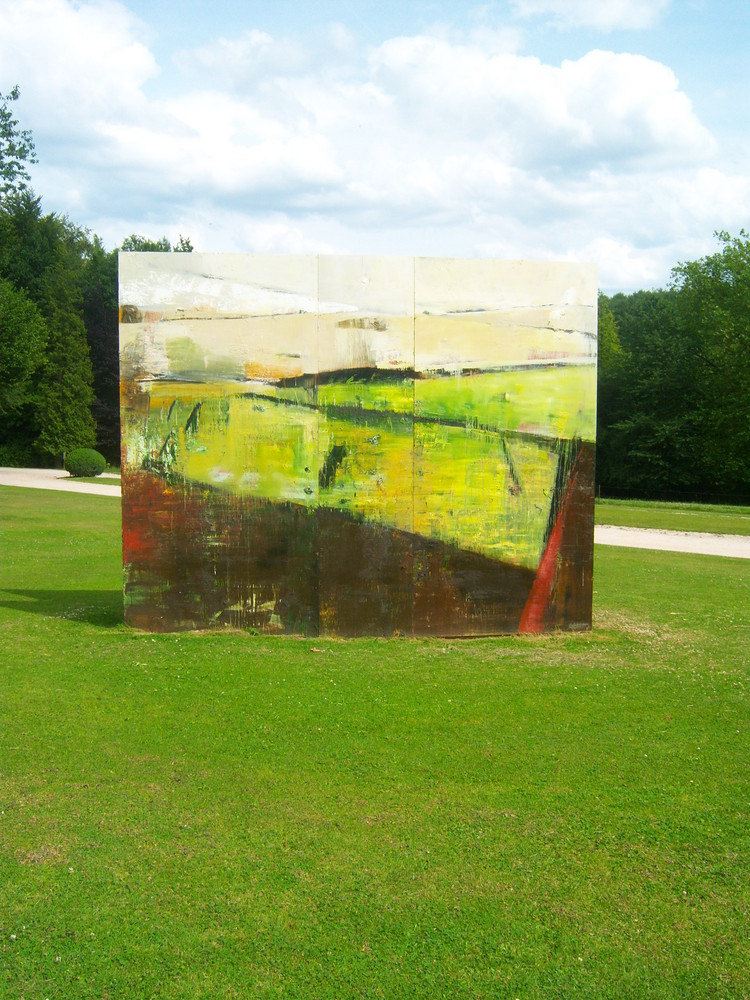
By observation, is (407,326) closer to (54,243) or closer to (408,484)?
(408,484)

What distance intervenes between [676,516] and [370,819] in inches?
1088

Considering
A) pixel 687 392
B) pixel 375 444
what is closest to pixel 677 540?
pixel 375 444

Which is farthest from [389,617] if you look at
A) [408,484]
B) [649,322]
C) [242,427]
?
[649,322]

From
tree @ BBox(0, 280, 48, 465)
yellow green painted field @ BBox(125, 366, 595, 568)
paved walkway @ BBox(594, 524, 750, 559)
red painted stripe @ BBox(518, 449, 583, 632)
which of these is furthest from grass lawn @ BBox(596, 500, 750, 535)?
tree @ BBox(0, 280, 48, 465)

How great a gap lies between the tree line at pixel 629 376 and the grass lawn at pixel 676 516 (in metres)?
11.1

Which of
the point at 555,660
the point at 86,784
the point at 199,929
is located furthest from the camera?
the point at 555,660

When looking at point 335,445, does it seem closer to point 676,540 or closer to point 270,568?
point 270,568

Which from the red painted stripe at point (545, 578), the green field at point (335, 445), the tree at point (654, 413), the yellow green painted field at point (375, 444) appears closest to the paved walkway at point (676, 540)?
the red painted stripe at point (545, 578)

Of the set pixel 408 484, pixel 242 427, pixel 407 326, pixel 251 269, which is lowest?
pixel 408 484

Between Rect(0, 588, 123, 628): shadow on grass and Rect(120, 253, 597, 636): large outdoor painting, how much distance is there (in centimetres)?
127

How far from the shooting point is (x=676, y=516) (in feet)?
104

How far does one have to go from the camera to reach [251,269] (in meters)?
11.4

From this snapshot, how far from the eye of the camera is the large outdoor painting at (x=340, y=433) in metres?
11.4

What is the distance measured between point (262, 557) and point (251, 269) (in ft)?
12.2
